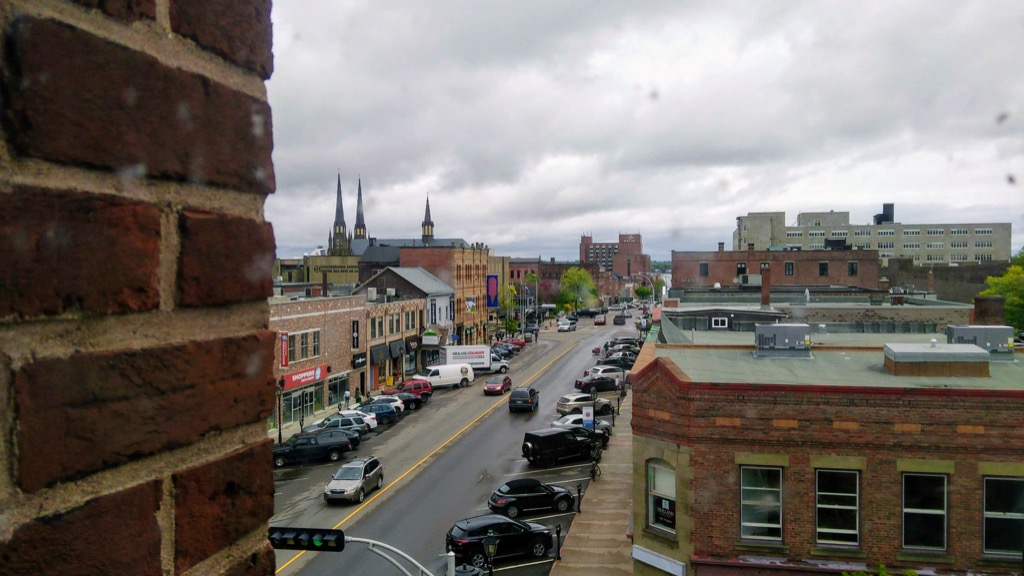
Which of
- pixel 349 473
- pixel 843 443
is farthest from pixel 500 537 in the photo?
pixel 843 443

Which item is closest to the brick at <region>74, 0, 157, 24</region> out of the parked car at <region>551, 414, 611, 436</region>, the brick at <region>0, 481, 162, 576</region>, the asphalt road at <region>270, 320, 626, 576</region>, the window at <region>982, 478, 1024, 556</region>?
the brick at <region>0, 481, 162, 576</region>

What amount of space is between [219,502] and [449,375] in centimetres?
5468

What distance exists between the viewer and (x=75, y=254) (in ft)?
4.45

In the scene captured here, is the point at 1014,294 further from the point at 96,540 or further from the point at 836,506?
the point at 96,540

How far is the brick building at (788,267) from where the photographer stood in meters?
87.1

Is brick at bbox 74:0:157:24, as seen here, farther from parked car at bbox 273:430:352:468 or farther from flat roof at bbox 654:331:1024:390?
parked car at bbox 273:430:352:468

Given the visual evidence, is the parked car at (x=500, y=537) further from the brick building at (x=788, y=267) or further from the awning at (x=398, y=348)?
the brick building at (x=788, y=267)

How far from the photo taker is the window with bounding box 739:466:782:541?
16.2 metres

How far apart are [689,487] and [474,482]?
1526 cm

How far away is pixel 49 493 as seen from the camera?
131 cm

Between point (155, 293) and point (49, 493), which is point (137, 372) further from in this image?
point (49, 493)

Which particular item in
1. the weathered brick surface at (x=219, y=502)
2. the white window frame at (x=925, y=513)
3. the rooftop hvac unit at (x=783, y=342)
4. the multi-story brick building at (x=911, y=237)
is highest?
the multi-story brick building at (x=911, y=237)

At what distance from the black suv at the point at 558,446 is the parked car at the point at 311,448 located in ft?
28.0

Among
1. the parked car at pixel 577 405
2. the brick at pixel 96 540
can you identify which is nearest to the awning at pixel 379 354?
the parked car at pixel 577 405
